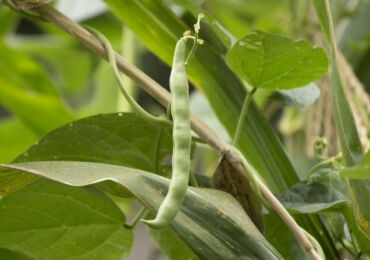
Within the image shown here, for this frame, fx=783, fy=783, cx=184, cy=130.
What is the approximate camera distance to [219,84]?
0.72 meters

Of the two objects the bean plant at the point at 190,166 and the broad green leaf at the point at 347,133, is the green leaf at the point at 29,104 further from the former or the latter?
the broad green leaf at the point at 347,133

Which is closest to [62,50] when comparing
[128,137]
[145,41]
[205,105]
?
[205,105]

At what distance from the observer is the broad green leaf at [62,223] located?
0.60m

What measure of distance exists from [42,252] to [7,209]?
0.05 meters

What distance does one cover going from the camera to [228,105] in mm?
715

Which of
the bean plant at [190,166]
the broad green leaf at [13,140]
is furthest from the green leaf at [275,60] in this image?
the broad green leaf at [13,140]

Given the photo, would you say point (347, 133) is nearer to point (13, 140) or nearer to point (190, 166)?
point (190, 166)

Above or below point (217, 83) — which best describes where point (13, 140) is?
below

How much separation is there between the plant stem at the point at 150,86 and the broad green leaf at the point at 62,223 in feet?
0.32

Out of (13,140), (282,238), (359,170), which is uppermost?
(359,170)

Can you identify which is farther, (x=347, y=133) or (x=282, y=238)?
(x=282, y=238)

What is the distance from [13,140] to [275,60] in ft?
2.40

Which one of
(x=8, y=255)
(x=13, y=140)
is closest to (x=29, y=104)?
(x=13, y=140)

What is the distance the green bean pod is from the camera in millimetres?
411
